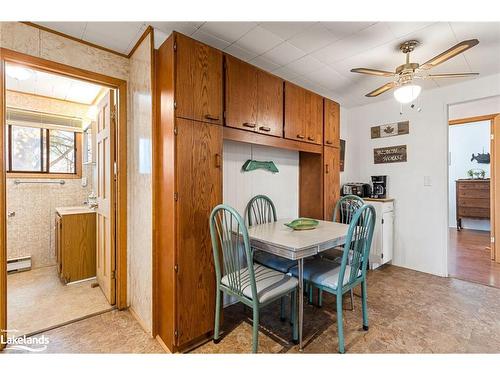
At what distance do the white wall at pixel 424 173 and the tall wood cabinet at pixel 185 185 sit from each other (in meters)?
2.83

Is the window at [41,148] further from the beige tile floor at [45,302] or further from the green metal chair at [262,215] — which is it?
the green metal chair at [262,215]

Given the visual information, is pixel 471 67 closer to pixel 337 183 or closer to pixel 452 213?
pixel 337 183

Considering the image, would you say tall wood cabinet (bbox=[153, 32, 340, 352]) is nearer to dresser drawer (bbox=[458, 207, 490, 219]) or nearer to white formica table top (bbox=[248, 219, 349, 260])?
white formica table top (bbox=[248, 219, 349, 260])

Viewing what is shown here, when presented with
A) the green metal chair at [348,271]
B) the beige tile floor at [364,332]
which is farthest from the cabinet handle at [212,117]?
the beige tile floor at [364,332]

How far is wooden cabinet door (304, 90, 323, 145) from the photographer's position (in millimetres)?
2646

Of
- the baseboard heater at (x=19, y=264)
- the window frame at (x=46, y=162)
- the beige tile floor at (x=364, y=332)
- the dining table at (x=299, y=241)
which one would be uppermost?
the window frame at (x=46, y=162)

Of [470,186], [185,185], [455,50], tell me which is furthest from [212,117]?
[470,186]

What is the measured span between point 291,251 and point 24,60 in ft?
7.54

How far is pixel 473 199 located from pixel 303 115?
209 inches

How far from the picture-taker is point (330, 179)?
296cm

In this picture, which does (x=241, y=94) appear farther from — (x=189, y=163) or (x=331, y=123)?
(x=331, y=123)

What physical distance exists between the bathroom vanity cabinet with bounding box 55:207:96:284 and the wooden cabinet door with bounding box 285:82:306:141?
255 centimetres

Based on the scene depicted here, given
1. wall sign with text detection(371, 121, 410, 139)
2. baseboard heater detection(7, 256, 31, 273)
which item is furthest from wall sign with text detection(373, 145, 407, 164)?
baseboard heater detection(7, 256, 31, 273)

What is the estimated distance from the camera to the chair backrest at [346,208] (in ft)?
8.91
